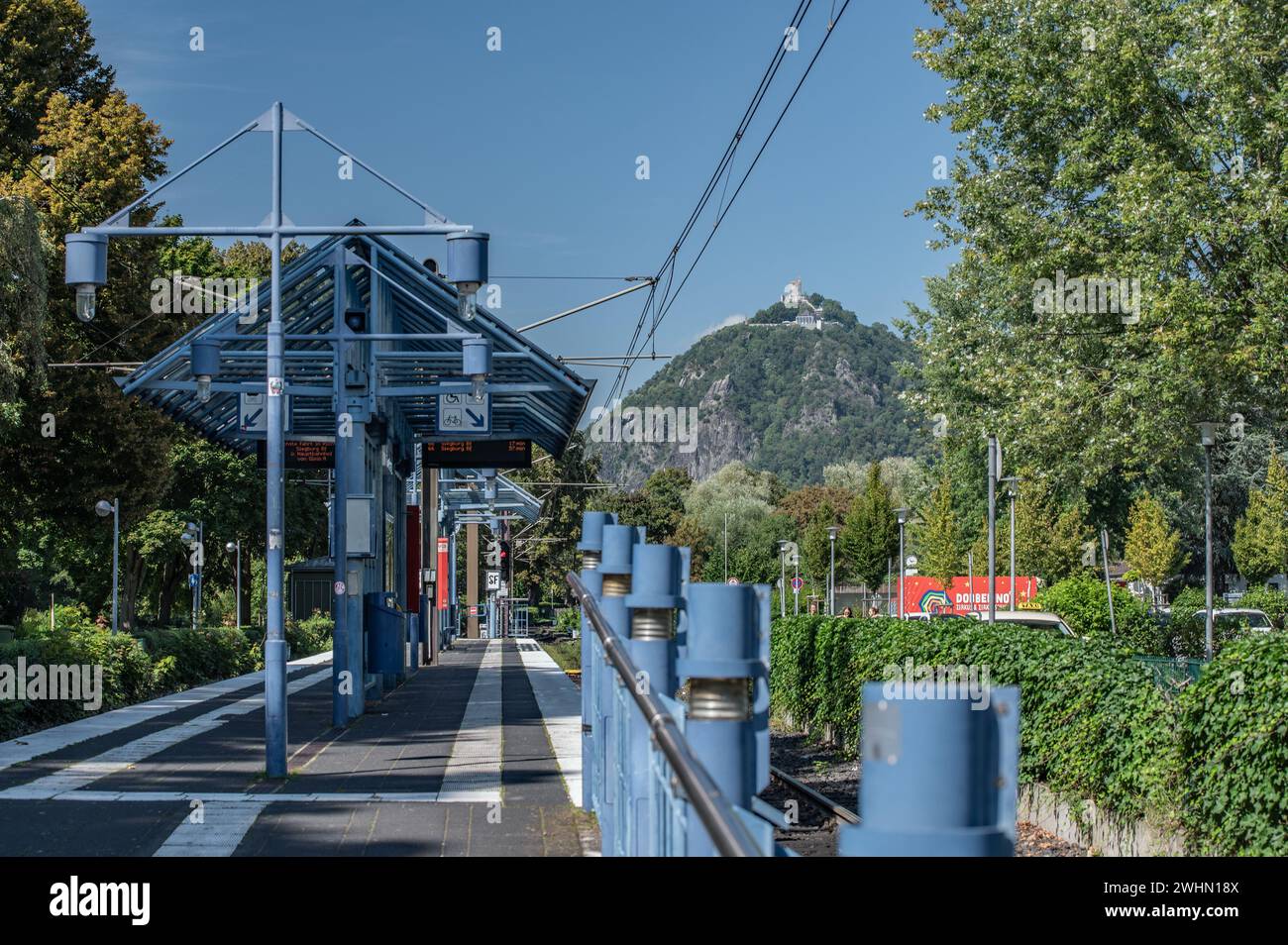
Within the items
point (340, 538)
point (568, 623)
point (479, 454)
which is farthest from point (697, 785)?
point (568, 623)

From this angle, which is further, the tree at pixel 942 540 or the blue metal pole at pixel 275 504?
the tree at pixel 942 540

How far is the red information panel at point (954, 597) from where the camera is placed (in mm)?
37312

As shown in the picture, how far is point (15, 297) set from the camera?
18.8m

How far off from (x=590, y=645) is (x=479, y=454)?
14893 mm

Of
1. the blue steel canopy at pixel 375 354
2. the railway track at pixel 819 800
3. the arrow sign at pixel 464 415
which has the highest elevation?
the blue steel canopy at pixel 375 354

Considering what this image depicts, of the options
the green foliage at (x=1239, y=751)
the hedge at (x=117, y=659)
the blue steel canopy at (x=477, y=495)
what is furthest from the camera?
the blue steel canopy at (x=477, y=495)

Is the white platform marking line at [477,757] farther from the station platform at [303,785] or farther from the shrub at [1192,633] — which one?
the shrub at [1192,633]

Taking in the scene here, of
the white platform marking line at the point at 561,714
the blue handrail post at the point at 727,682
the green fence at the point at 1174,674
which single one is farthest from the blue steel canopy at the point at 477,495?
the blue handrail post at the point at 727,682

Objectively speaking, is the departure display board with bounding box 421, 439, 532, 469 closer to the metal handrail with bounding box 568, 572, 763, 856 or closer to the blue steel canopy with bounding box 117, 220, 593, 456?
the blue steel canopy with bounding box 117, 220, 593, 456

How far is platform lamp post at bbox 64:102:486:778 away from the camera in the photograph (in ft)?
42.0

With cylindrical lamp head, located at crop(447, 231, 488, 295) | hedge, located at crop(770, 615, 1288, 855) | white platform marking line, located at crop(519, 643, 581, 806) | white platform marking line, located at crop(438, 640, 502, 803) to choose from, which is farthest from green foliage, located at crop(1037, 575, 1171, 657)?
cylindrical lamp head, located at crop(447, 231, 488, 295)

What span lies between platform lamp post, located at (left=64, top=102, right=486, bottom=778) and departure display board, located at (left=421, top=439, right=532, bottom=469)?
27.8ft
